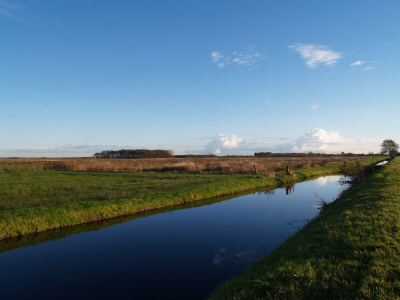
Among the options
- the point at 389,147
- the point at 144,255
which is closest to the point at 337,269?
the point at 144,255

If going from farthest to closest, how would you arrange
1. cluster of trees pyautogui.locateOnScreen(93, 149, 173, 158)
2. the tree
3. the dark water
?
1. cluster of trees pyautogui.locateOnScreen(93, 149, 173, 158)
2. the tree
3. the dark water

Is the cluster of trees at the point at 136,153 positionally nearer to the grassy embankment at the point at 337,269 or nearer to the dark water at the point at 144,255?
the dark water at the point at 144,255

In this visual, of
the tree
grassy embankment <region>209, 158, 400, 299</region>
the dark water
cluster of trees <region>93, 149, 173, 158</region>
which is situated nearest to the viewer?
grassy embankment <region>209, 158, 400, 299</region>

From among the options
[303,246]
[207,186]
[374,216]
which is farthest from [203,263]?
[207,186]

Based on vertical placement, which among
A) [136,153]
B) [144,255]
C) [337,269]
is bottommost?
[144,255]

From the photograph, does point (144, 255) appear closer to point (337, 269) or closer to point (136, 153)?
point (337, 269)

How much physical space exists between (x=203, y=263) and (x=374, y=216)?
5651 mm

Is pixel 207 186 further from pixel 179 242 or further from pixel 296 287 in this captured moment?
pixel 296 287

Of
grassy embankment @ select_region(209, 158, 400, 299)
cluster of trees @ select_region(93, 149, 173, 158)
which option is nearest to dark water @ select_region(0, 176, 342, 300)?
grassy embankment @ select_region(209, 158, 400, 299)

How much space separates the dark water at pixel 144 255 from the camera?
7.04 m

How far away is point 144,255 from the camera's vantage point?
9.23m

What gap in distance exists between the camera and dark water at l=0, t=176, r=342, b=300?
704 centimetres

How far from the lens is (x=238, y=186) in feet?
77.5

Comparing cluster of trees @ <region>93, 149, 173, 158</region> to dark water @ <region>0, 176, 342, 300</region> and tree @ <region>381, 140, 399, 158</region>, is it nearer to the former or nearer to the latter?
tree @ <region>381, 140, 399, 158</region>
